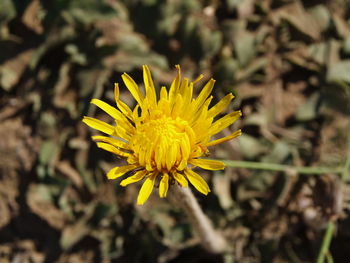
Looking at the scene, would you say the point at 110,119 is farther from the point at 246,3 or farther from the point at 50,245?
the point at 246,3

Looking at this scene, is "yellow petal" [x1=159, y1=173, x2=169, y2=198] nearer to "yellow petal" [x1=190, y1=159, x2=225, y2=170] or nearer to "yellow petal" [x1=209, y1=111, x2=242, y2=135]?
"yellow petal" [x1=190, y1=159, x2=225, y2=170]

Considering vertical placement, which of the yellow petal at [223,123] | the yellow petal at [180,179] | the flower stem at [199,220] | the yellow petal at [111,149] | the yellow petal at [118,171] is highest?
the yellow petal at [111,149]

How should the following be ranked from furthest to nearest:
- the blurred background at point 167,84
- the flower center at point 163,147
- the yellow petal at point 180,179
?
the blurred background at point 167,84
the flower center at point 163,147
the yellow petal at point 180,179

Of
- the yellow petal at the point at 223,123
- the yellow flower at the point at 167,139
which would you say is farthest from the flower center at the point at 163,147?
the yellow petal at the point at 223,123

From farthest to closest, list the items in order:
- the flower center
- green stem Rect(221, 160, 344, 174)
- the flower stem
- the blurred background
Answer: the blurred background < green stem Rect(221, 160, 344, 174) < the flower stem < the flower center

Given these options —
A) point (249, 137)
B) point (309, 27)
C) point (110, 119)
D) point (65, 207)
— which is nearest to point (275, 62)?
point (309, 27)

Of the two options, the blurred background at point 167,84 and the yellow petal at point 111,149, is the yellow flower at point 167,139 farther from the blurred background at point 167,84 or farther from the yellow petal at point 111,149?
the blurred background at point 167,84

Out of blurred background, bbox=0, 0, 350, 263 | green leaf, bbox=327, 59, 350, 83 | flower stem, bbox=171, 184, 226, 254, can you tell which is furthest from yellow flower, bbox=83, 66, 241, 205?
green leaf, bbox=327, 59, 350, 83
